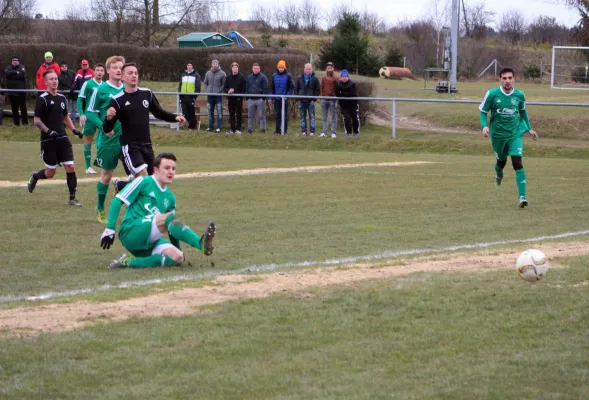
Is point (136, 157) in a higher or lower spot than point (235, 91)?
lower

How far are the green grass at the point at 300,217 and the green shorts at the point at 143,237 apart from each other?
0.34 metres

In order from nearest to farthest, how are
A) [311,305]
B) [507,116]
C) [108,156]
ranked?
[311,305] → [108,156] → [507,116]

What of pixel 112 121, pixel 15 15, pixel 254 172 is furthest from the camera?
pixel 15 15

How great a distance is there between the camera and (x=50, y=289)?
774 cm

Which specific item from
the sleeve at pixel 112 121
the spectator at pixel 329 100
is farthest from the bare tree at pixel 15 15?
the sleeve at pixel 112 121

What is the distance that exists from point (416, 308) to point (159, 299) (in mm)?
1933

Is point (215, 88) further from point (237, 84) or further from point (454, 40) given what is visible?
point (454, 40)

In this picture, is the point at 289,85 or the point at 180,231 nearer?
the point at 180,231

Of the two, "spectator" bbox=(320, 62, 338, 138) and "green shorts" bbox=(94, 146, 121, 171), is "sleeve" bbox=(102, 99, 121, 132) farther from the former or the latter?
"spectator" bbox=(320, 62, 338, 138)

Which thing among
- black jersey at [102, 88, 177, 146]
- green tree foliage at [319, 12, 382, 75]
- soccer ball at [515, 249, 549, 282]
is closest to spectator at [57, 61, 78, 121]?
black jersey at [102, 88, 177, 146]

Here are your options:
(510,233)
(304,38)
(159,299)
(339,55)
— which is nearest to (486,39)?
(304,38)

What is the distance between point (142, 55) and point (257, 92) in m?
15.1

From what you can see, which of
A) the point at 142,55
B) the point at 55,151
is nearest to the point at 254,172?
the point at 55,151

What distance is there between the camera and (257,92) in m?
27.2
